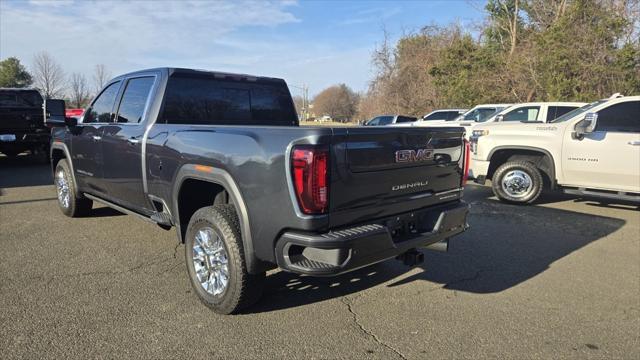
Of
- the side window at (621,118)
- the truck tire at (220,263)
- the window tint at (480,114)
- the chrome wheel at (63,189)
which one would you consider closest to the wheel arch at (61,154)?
the chrome wheel at (63,189)

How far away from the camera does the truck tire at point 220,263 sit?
3.29m

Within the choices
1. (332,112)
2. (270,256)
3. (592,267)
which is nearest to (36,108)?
(270,256)

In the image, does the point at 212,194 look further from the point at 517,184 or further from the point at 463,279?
the point at 517,184

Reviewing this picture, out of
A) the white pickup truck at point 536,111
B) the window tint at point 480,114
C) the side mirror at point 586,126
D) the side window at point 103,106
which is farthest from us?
the window tint at point 480,114

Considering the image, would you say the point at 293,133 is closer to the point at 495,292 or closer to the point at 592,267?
the point at 495,292

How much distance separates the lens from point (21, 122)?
12125mm

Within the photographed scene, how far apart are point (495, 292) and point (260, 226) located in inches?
91.1

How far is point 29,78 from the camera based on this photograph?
45938mm

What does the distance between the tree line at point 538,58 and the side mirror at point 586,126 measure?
15.3m

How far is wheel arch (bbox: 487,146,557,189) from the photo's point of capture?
769cm

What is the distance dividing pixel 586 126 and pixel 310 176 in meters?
5.95

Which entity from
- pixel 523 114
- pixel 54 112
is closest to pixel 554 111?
pixel 523 114

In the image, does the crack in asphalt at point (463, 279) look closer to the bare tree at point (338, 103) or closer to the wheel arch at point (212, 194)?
the wheel arch at point (212, 194)

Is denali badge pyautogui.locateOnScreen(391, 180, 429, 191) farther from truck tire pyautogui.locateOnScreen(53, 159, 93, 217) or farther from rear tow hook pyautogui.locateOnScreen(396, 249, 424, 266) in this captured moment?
truck tire pyautogui.locateOnScreen(53, 159, 93, 217)
